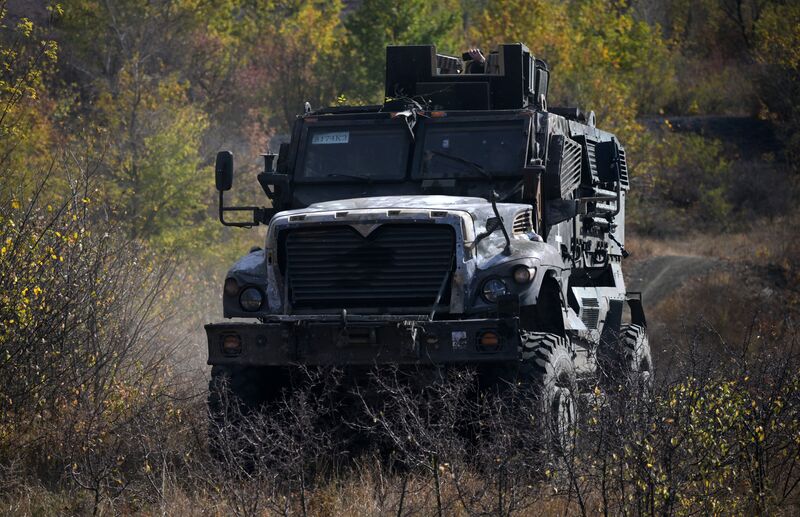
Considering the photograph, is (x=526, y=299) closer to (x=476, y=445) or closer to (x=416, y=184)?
(x=476, y=445)

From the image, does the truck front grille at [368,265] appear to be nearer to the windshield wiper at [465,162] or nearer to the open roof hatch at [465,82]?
the windshield wiper at [465,162]

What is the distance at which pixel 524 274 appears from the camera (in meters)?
7.98

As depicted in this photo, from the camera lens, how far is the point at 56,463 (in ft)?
27.5

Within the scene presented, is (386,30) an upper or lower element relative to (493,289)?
upper

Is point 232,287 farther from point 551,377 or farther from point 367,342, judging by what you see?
point 551,377

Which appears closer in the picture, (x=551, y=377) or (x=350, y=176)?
(x=551, y=377)

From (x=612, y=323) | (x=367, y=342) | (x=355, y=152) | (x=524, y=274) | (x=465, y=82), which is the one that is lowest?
(x=612, y=323)

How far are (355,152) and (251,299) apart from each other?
1765 mm

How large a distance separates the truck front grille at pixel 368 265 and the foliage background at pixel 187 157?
116cm

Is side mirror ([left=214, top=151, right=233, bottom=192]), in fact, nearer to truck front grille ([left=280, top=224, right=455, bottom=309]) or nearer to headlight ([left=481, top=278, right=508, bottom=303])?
truck front grille ([left=280, top=224, right=455, bottom=309])

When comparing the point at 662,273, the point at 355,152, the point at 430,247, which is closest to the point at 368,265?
the point at 430,247

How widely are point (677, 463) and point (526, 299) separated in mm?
1773

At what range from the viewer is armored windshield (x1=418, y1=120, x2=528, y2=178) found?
9336 millimetres

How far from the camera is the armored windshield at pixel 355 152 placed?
376 inches
